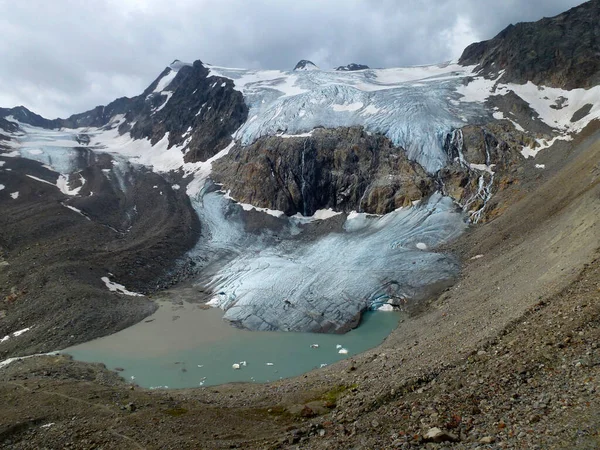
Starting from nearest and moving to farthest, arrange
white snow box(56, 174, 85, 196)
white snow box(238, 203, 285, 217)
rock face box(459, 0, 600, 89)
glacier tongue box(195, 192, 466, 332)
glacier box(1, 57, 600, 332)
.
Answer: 1. glacier tongue box(195, 192, 466, 332)
2. glacier box(1, 57, 600, 332)
3. white snow box(238, 203, 285, 217)
4. rock face box(459, 0, 600, 89)
5. white snow box(56, 174, 85, 196)

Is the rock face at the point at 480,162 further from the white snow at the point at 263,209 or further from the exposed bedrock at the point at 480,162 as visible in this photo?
Result: the white snow at the point at 263,209

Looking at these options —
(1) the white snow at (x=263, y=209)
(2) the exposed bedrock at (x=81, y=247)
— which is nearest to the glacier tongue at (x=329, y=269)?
(1) the white snow at (x=263, y=209)

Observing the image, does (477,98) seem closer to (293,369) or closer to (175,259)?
(175,259)

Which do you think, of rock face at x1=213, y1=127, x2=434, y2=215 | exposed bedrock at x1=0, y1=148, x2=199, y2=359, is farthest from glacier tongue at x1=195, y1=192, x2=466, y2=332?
exposed bedrock at x1=0, y1=148, x2=199, y2=359

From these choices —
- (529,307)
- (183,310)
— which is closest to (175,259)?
(183,310)

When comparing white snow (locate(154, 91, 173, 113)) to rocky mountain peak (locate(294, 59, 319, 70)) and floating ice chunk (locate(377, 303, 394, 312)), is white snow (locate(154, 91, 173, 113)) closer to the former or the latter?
rocky mountain peak (locate(294, 59, 319, 70))

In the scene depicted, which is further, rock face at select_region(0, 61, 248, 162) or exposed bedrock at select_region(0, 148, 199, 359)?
rock face at select_region(0, 61, 248, 162)
